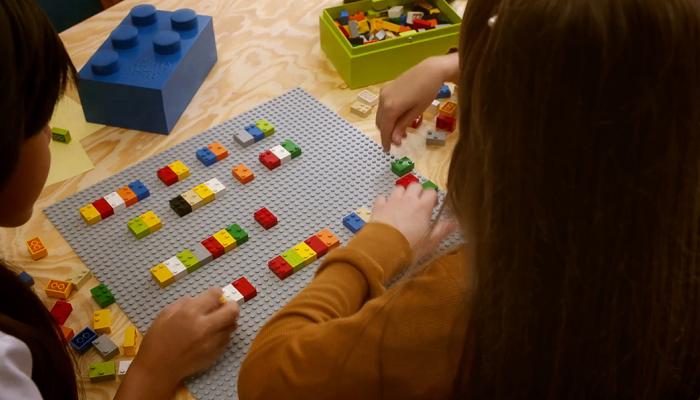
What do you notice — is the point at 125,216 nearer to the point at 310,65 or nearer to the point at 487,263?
the point at 310,65

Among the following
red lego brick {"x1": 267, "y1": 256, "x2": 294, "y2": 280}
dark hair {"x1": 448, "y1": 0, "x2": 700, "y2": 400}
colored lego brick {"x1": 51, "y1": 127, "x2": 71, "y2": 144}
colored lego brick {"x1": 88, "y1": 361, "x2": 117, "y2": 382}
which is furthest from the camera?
colored lego brick {"x1": 51, "y1": 127, "x2": 71, "y2": 144}

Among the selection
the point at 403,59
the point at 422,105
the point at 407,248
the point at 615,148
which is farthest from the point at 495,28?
the point at 403,59

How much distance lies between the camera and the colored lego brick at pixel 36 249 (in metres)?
0.97

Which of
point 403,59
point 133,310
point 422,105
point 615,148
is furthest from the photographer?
point 403,59

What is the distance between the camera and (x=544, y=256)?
0.57 meters

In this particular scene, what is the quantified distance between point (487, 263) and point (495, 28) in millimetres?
199

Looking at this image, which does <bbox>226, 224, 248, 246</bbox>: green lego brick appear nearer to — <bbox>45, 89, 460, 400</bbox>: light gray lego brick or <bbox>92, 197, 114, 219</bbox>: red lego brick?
<bbox>45, 89, 460, 400</bbox>: light gray lego brick

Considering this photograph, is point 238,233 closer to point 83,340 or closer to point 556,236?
point 83,340

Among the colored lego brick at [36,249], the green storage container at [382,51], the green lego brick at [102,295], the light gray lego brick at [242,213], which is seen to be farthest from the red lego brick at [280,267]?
the green storage container at [382,51]

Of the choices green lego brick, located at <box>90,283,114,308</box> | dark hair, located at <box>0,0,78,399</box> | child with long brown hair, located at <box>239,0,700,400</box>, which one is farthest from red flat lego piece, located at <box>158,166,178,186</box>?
child with long brown hair, located at <box>239,0,700,400</box>

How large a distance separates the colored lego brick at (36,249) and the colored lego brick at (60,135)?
0.24m

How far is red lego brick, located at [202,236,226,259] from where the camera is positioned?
0.97 metres

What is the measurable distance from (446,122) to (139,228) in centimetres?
54

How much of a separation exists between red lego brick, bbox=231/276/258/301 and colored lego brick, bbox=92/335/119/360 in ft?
0.56
